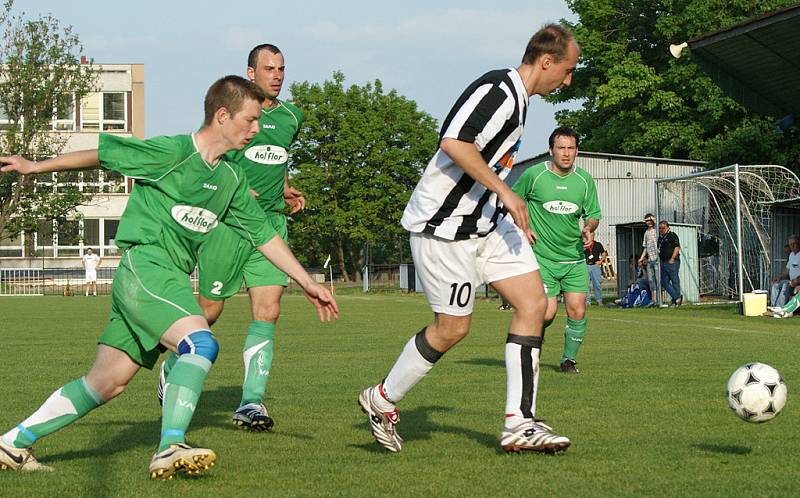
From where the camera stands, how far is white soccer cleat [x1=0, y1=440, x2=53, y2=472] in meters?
5.58

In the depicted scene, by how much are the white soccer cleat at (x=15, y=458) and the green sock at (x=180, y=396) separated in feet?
2.83

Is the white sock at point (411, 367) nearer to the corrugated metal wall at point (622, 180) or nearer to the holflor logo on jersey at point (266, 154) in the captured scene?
the holflor logo on jersey at point (266, 154)

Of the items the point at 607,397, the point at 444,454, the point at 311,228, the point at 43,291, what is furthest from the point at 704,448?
the point at 311,228

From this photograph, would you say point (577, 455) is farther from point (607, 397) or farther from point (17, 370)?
point (17, 370)

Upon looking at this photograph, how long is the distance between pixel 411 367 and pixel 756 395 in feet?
6.23

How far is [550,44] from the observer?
20.5 feet

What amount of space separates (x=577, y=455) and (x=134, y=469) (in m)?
2.25

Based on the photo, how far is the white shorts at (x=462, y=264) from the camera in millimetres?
6215

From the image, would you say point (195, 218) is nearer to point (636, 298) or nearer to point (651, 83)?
point (636, 298)

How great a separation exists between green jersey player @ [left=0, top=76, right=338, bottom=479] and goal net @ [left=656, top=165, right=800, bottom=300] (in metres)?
19.3

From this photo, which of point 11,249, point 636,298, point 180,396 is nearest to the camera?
point 180,396

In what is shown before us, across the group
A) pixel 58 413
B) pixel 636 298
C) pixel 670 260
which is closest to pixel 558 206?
pixel 58 413

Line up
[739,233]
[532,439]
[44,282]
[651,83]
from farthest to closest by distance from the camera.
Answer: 1. [44,282]
2. [651,83]
3. [739,233]
4. [532,439]

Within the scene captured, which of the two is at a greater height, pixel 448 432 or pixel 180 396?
pixel 180 396
